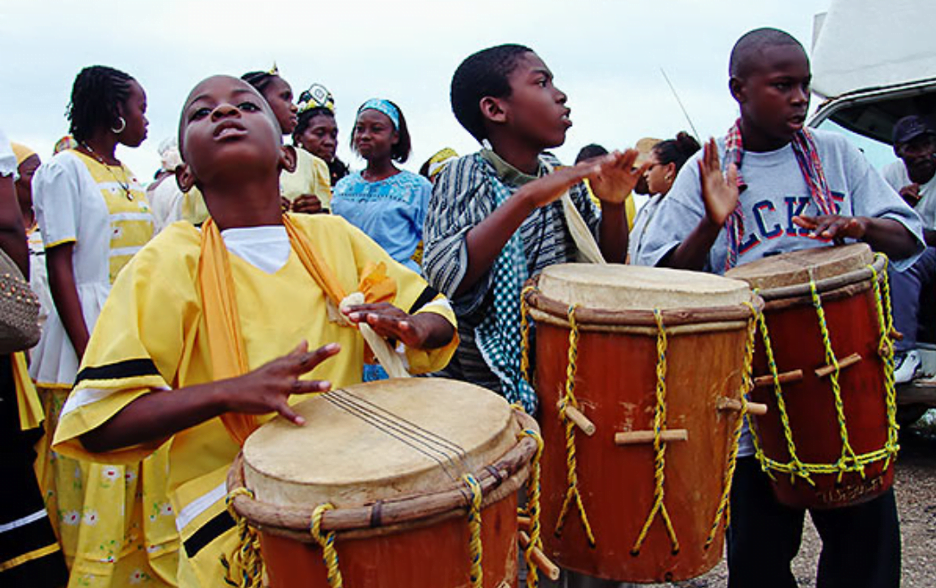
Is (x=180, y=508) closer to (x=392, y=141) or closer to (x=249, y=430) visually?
(x=249, y=430)

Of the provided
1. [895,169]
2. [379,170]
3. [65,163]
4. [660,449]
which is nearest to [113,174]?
[65,163]

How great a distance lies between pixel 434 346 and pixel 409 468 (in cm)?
58

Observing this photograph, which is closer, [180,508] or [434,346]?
[180,508]

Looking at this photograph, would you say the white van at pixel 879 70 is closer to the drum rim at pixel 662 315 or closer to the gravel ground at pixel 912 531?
the gravel ground at pixel 912 531

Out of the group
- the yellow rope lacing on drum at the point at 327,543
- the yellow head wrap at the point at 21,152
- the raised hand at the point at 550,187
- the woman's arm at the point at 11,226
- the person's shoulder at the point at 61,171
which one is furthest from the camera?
the yellow head wrap at the point at 21,152

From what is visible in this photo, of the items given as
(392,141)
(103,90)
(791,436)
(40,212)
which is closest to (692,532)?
(791,436)

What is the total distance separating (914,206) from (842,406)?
365cm

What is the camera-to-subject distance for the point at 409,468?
1154 millimetres

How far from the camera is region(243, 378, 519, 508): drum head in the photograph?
1147 mm

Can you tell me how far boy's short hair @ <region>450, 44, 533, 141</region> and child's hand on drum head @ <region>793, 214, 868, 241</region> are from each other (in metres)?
0.98

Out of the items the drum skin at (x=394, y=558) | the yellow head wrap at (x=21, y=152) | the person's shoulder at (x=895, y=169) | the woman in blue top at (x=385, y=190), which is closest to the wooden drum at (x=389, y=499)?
the drum skin at (x=394, y=558)

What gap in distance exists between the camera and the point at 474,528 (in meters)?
1.18

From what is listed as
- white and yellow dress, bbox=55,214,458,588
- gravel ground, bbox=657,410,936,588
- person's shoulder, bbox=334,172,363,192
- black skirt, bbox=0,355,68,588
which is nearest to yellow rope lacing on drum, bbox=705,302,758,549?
white and yellow dress, bbox=55,214,458,588

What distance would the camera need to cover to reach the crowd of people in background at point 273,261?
1509mm
